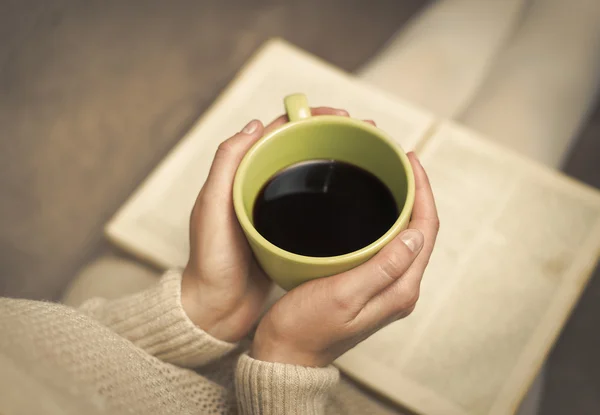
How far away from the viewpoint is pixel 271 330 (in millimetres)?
A: 488

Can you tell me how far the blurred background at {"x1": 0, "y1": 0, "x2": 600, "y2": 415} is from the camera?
3.54 feet

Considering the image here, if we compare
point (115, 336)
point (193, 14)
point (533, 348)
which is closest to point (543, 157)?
point (533, 348)

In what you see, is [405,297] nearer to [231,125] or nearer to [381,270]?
[381,270]

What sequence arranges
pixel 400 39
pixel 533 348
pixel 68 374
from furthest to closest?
pixel 400 39 < pixel 533 348 < pixel 68 374

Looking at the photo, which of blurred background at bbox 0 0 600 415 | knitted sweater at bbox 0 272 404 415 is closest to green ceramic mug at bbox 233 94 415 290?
knitted sweater at bbox 0 272 404 415

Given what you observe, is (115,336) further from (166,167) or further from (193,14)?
(193,14)

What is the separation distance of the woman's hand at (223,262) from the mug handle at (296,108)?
0.04 m

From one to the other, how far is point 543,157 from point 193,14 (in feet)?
3.22

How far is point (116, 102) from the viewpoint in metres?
1.24

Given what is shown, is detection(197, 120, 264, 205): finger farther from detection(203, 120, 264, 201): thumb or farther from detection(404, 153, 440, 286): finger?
detection(404, 153, 440, 286): finger

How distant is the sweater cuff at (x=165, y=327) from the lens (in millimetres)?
540

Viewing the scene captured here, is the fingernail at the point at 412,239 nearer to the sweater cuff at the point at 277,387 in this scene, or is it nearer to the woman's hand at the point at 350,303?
the woman's hand at the point at 350,303

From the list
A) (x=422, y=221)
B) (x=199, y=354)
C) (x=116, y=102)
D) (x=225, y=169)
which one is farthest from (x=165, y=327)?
(x=116, y=102)

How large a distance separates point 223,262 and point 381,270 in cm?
17
